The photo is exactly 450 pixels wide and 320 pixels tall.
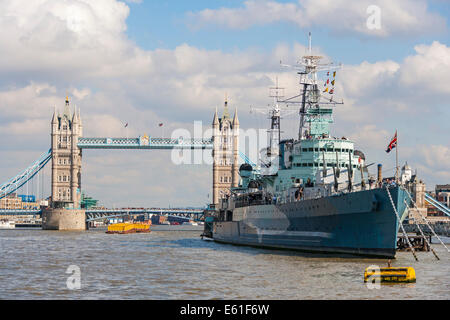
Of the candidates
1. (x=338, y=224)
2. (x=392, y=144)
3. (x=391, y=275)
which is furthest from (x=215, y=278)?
(x=392, y=144)

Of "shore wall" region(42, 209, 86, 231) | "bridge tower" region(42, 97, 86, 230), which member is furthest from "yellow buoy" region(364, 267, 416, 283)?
"bridge tower" region(42, 97, 86, 230)

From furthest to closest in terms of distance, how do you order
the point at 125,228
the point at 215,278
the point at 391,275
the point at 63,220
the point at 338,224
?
1. the point at 63,220
2. the point at 125,228
3. the point at 338,224
4. the point at 215,278
5. the point at 391,275

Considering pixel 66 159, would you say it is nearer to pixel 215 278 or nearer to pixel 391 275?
pixel 215 278

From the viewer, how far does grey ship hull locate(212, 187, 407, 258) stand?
133 feet

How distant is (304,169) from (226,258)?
10732mm

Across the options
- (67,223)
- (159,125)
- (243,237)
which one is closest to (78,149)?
(159,125)

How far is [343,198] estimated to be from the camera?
1678 inches

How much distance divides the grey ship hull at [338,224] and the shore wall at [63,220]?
9114 centimetres

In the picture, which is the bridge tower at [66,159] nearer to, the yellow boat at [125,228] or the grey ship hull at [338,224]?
the yellow boat at [125,228]

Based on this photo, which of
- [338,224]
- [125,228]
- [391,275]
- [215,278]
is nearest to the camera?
[391,275]

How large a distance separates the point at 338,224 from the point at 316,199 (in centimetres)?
251

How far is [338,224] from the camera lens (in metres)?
44.1

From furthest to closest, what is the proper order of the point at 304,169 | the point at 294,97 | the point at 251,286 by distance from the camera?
the point at 294,97
the point at 304,169
the point at 251,286
